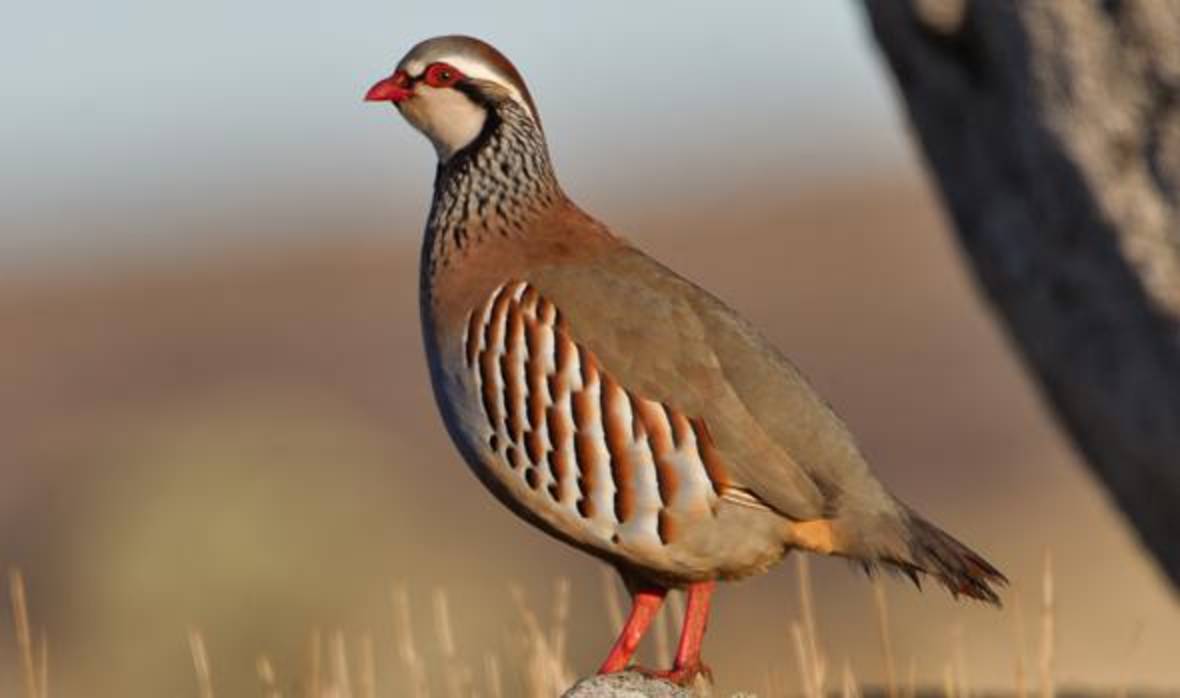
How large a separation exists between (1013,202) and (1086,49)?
1.02 ft

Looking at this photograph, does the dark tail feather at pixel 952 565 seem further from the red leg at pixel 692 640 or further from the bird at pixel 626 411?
the red leg at pixel 692 640

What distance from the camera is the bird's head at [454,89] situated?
702 centimetres

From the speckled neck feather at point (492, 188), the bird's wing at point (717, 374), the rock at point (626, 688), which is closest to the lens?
the rock at point (626, 688)

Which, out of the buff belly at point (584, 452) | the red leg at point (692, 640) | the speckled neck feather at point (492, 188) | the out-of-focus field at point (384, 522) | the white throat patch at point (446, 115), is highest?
the out-of-focus field at point (384, 522)

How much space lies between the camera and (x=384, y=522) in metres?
16.9

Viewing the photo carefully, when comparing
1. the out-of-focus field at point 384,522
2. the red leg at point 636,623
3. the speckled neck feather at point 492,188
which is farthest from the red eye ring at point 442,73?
the out-of-focus field at point 384,522

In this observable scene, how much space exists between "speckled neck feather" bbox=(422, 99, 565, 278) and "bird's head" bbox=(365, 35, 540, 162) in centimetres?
2

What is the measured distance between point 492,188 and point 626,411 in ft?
2.63

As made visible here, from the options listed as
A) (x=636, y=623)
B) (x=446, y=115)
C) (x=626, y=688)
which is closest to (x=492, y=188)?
(x=446, y=115)

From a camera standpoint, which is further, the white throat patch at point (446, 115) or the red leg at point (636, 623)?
the white throat patch at point (446, 115)

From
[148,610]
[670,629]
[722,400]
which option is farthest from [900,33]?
[670,629]

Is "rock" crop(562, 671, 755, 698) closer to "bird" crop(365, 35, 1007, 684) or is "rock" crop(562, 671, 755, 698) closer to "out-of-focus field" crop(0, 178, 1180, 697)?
"bird" crop(365, 35, 1007, 684)

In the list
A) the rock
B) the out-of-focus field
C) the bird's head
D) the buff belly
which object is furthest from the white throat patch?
the out-of-focus field

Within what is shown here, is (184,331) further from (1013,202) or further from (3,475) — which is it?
(1013,202)
